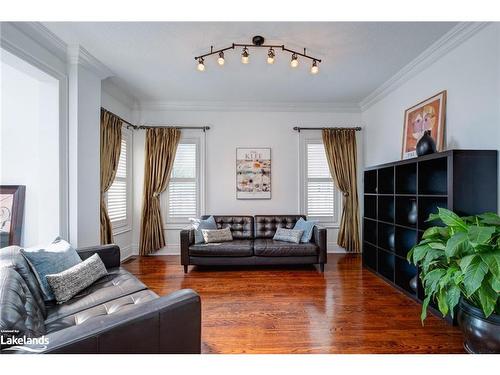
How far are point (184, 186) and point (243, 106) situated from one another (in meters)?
1.91

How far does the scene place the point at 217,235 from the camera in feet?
12.8

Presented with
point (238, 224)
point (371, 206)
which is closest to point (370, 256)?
point (371, 206)

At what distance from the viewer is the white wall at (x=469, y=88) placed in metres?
2.20

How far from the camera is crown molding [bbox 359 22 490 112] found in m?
2.36

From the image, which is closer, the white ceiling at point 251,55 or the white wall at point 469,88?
the white wall at point 469,88

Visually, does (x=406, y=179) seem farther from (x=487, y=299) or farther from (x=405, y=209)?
(x=487, y=299)

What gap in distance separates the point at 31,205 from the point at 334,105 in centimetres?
486

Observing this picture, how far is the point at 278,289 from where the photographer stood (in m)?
3.01

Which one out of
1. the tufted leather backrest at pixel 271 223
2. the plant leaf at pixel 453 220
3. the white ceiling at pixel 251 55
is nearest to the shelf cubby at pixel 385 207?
the tufted leather backrest at pixel 271 223

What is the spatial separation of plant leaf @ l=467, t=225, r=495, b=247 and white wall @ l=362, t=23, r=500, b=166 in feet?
4.01

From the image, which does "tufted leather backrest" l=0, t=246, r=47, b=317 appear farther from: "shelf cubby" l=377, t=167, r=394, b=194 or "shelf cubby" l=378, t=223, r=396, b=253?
"shelf cubby" l=377, t=167, r=394, b=194

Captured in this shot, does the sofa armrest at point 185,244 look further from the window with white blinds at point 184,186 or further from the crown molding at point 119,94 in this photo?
the crown molding at point 119,94

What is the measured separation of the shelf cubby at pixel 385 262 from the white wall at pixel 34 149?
4.16m

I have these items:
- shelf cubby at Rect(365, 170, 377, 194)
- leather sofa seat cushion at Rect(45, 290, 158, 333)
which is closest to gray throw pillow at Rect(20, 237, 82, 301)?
leather sofa seat cushion at Rect(45, 290, 158, 333)
